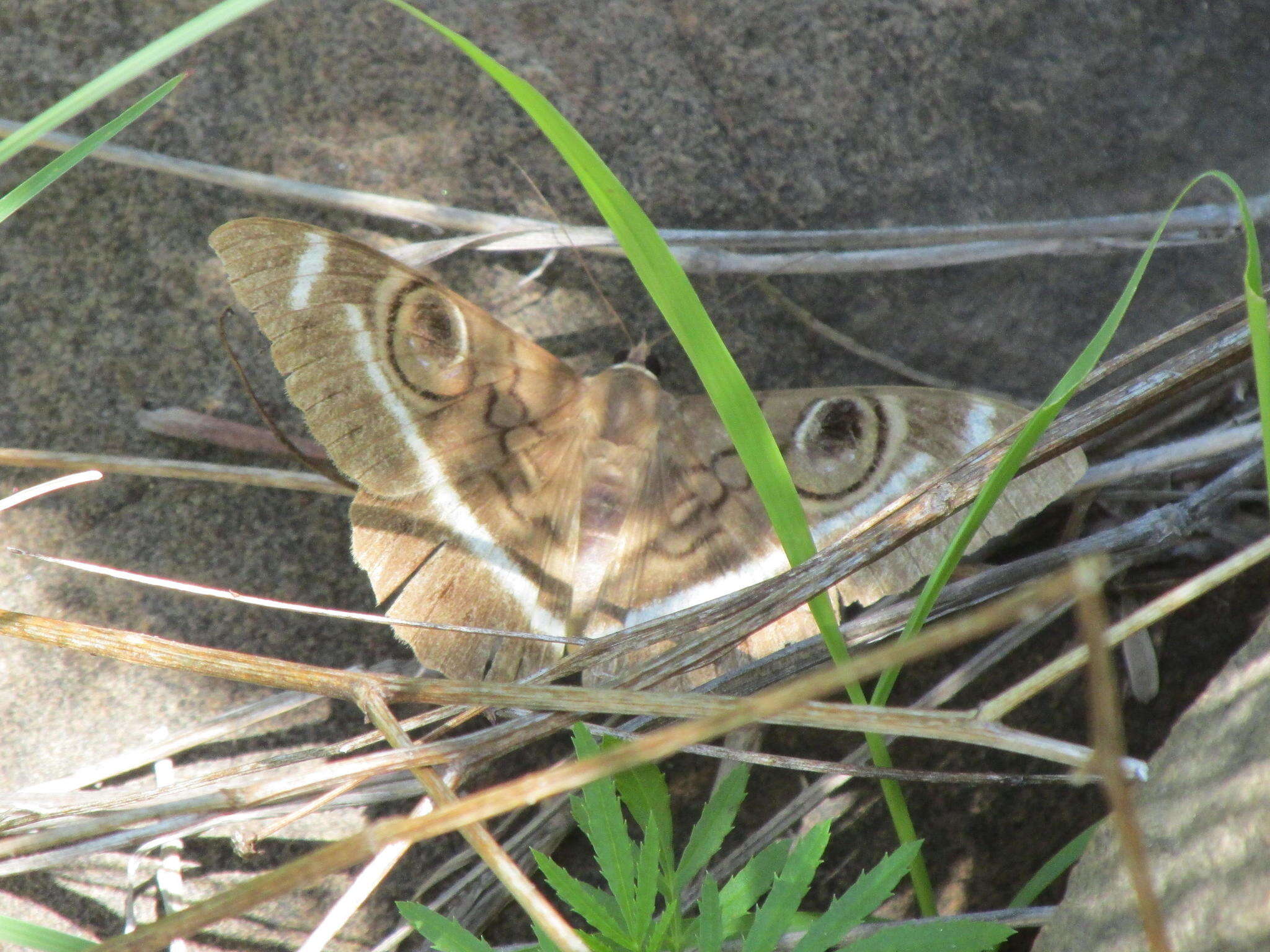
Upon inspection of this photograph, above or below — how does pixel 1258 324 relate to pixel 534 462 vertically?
below

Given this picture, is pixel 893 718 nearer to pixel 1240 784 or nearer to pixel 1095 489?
pixel 1240 784

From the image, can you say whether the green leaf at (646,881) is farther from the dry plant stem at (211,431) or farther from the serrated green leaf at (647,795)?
the dry plant stem at (211,431)

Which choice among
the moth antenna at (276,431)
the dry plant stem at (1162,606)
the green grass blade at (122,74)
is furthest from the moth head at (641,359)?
the green grass blade at (122,74)

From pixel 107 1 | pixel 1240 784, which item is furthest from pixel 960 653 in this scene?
pixel 107 1

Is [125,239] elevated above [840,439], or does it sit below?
above

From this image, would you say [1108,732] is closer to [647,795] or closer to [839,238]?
[647,795]

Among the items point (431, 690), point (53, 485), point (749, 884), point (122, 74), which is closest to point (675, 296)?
point (431, 690)
